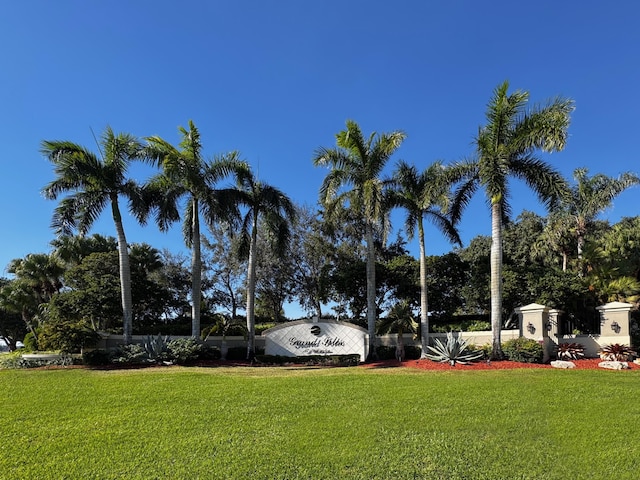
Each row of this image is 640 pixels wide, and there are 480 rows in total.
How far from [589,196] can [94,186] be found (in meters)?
25.3

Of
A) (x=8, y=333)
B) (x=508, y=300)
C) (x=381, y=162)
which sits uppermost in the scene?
(x=381, y=162)

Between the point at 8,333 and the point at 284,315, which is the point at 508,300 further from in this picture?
the point at 8,333

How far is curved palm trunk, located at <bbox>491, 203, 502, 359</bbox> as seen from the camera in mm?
17188

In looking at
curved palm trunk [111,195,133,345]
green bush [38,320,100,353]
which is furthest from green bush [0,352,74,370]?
curved palm trunk [111,195,133,345]

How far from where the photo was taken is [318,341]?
66.7 ft

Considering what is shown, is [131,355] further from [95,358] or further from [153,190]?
[153,190]

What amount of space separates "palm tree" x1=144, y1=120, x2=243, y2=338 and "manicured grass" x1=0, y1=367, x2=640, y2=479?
1026cm

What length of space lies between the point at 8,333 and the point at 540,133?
4604cm

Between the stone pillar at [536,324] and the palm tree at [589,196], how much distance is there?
23.7 feet

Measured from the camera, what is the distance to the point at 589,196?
989 inches

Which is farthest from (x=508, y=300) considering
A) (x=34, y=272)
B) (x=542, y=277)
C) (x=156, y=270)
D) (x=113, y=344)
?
(x=34, y=272)

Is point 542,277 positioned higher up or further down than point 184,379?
higher up

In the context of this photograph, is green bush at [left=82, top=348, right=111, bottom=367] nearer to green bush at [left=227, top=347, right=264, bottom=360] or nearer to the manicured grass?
green bush at [left=227, top=347, right=264, bottom=360]

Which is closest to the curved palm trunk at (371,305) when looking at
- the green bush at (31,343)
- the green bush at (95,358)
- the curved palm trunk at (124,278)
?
the curved palm trunk at (124,278)
